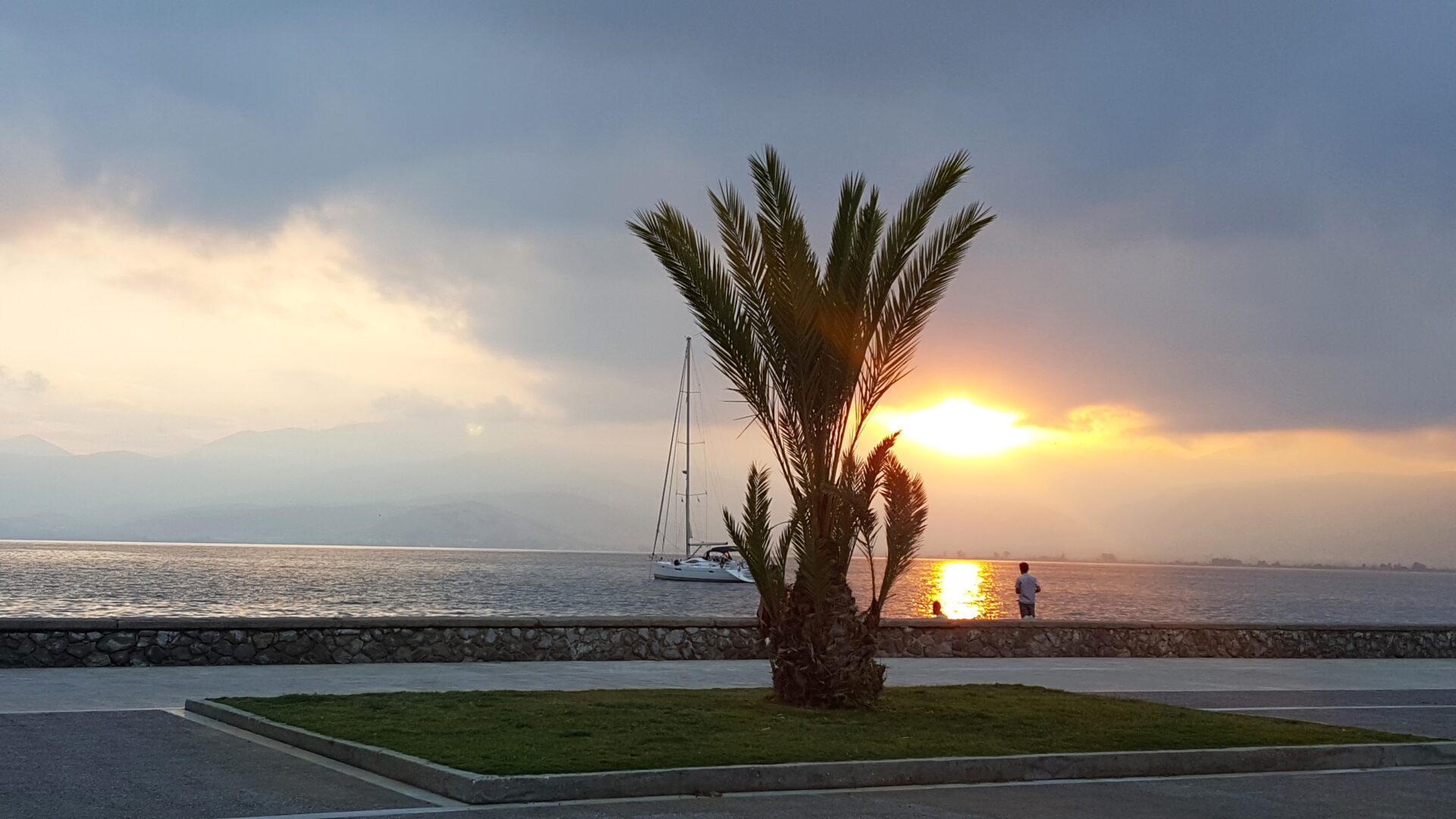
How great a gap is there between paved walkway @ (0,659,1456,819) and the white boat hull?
A: 99.0m

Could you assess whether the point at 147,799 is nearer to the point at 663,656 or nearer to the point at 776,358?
the point at 776,358

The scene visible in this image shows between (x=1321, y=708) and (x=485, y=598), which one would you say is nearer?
(x=1321, y=708)

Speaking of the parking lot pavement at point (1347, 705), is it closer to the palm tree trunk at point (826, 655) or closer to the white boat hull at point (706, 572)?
the palm tree trunk at point (826, 655)

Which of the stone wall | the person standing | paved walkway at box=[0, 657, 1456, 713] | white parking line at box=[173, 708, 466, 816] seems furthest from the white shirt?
white parking line at box=[173, 708, 466, 816]

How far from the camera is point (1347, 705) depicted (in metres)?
16.4

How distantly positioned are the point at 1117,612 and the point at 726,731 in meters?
80.1

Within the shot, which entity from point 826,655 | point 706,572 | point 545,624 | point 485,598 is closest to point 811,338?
point 826,655

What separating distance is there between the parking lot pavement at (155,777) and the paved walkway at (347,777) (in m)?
0.02

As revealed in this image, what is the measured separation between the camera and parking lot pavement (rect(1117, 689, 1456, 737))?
14.4 metres

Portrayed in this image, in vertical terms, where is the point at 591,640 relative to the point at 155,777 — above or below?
above

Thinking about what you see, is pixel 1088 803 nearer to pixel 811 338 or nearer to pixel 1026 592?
pixel 811 338

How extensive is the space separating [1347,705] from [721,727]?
30.3 ft

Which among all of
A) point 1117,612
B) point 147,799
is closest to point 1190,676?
point 147,799

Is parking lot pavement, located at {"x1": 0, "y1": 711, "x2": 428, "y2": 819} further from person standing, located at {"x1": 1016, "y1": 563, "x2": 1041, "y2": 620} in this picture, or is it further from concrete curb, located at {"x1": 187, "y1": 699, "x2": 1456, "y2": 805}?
person standing, located at {"x1": 1016, "y1": 563, "x2": 1041, "y2": 620}
